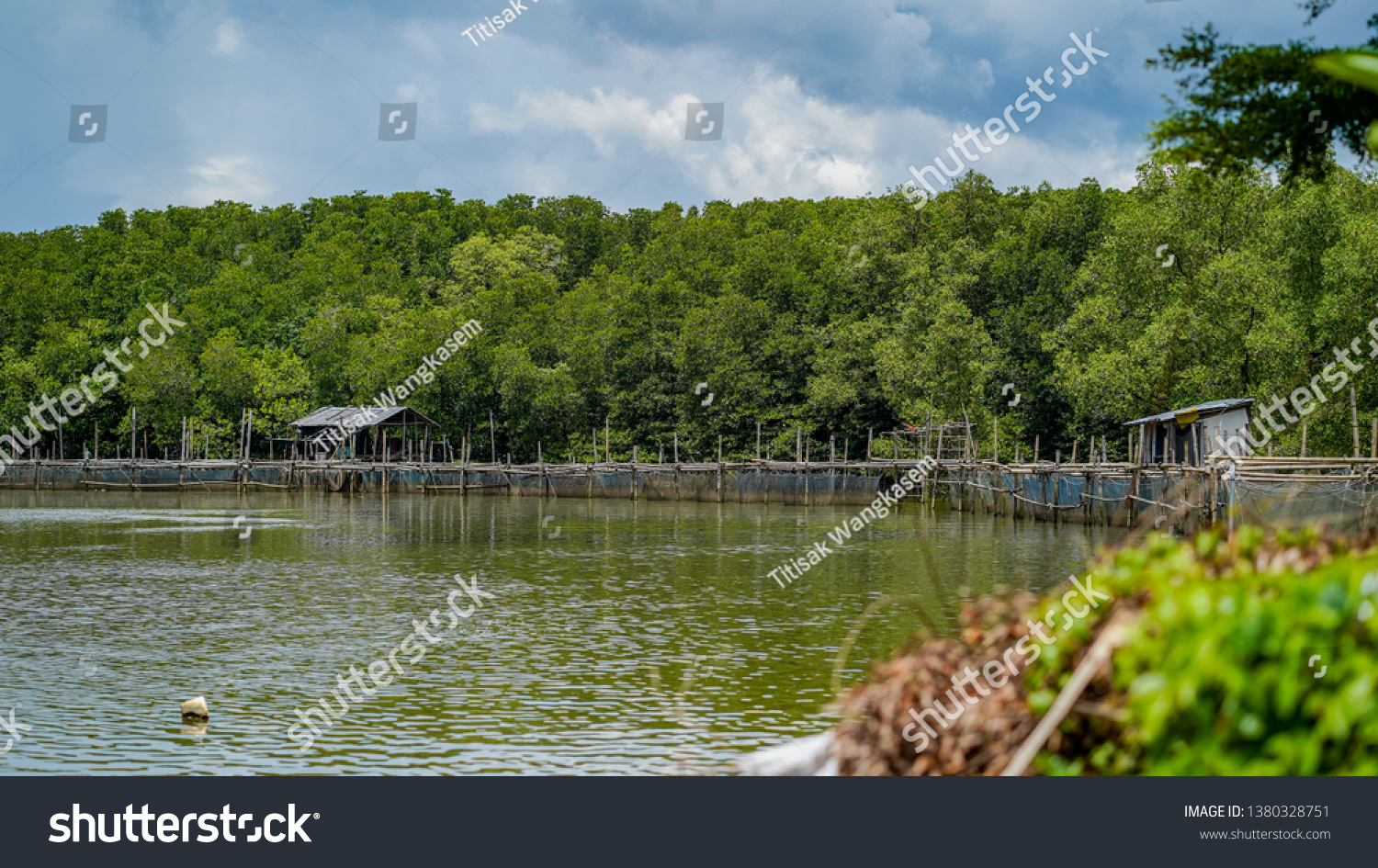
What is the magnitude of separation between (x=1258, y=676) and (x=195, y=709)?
10537mm

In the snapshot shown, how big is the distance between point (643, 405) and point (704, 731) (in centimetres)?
5995

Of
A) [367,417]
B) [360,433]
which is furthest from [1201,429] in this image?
[360,433]

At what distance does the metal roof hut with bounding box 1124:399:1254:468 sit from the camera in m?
33.4

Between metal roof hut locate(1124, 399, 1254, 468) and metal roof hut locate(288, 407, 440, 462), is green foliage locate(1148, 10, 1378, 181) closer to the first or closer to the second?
metal roof hut locate(1124, 399, 1254, 468)

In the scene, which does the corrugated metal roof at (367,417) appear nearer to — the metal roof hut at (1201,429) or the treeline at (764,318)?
the treeline at (764,318)

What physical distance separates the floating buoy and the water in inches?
6.1

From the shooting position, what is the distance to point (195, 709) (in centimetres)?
1146

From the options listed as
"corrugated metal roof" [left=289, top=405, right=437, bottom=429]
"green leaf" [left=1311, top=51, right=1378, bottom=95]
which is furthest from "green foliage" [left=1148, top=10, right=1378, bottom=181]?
"corrugated metal roof" [left=289, top=405, right=437, bottom=429]

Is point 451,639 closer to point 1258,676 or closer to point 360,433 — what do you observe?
point 1258,676

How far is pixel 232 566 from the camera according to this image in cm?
2605

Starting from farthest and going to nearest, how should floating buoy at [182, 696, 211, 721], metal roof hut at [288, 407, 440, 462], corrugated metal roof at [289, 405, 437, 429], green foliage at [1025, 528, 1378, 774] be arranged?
1. metal roof hut at [288, 407, 440, 462]
2. corrugated metal roof at [289, 405, 437, 429]
3. floating buoy at [182, 696, 211, 721]
4. green foliage at [1025, 528, 1378, 774]

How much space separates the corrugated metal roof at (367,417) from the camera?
7044 centimetres

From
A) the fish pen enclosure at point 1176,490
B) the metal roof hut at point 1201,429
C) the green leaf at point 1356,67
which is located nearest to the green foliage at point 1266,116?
the fish pen enclosure at point 1176,490
